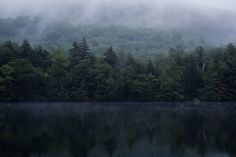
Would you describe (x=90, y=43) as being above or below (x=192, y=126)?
above

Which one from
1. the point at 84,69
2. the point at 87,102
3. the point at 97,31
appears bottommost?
the point at 87,102

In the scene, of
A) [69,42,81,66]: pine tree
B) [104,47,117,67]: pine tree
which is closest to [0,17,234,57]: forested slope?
[104,47,117,67]: pine tree

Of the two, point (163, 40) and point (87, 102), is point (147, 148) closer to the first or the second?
point (87, 102)

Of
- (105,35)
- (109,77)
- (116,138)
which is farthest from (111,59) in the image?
(105,35)

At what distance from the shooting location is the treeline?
7262 centimetres

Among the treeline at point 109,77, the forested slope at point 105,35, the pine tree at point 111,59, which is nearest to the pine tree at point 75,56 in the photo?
the treeline at point 109,77

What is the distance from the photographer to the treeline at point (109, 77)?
72625mm

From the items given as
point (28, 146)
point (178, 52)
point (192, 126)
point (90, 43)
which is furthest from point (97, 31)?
point (28, 146)

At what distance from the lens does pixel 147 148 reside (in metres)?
27.3

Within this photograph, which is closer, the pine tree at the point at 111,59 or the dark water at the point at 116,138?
the dark water at the point at 116,138

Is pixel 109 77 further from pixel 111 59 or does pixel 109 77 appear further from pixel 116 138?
pixel 116 138

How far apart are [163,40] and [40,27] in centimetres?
4845

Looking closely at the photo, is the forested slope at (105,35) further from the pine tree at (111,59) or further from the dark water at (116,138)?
the dark water at (116,138)

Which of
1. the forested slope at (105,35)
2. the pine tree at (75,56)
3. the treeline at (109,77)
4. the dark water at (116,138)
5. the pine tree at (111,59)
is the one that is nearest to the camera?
the dark water at (116,138)
